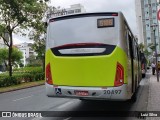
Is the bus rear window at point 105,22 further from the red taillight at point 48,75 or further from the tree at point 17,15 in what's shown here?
the tree at point 17,15


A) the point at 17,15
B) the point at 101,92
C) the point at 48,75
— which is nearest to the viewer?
the point at 101,92

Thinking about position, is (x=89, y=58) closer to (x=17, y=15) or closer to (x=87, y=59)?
(x=87, y=59)

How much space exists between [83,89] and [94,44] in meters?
1.38

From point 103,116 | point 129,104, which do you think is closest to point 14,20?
point 129,104

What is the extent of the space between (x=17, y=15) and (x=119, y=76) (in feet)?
74.9

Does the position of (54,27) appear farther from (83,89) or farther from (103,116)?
(103,116)

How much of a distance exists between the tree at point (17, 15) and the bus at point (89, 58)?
2074 cm

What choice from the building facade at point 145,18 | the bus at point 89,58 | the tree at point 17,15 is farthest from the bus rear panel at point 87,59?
the building facade at point 145,18

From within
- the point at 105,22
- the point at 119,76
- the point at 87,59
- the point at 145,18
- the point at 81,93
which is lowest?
the point at 81,93

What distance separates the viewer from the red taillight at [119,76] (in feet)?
29.6

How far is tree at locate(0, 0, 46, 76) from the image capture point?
29.8 metres

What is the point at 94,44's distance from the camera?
9.29 m

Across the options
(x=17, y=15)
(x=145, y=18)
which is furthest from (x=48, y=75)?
(x=145, y=18)

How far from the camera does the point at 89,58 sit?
9.23 metres
